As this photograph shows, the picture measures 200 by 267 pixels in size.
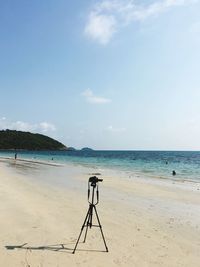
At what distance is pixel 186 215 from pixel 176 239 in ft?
14.3

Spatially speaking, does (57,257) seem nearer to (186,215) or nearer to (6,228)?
(6,228)

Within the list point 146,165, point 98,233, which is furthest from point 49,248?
point 146,165

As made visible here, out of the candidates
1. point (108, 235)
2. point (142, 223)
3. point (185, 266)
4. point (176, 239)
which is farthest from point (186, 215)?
point (185, 266)

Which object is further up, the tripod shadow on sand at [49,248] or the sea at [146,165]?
the sea at [146,165]

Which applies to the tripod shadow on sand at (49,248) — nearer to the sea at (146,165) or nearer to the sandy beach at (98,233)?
the sandy beach at (98,233)

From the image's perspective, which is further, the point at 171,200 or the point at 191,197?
the point at 191,197

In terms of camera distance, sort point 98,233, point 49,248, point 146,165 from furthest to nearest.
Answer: point 146,165
point 98,233
point 49,248

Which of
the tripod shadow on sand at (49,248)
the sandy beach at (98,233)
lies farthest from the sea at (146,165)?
the tripod shadow on sand at (49,248)

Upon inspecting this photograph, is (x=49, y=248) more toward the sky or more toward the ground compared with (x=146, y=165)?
more toward the ground

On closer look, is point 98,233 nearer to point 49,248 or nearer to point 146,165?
point 49,248

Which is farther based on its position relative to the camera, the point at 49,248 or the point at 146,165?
the point at 146,165

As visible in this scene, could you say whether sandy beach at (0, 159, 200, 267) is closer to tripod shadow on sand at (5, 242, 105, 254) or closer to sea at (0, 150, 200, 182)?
tripod shadow on sand at (5, 242, 105, 254)

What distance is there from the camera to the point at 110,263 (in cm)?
845

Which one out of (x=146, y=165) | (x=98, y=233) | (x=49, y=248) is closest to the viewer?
(x=49, y=248)
